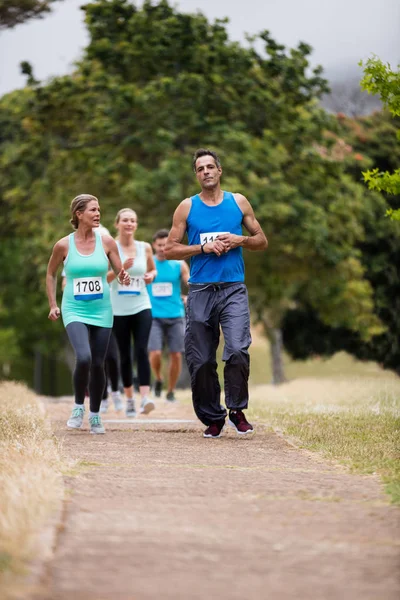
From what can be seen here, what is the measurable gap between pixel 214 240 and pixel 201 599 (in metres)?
5.24

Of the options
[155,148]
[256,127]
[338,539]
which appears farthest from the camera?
[256,127]

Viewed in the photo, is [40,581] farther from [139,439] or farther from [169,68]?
[169,68]

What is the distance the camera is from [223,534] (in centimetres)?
412

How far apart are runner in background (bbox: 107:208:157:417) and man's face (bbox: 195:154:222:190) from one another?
259cm

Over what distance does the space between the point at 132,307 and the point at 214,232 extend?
298 centimetres

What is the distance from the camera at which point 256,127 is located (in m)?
25.5

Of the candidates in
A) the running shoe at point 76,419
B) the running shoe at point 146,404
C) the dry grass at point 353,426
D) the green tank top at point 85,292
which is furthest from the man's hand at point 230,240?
the running shoe at point 146,404

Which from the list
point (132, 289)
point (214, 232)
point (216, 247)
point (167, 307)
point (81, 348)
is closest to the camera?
point (216, 247)

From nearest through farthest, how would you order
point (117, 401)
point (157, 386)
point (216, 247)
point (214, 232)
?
point (216, 247) < point (214, 232) < point (117, 401) < point (157, 386)

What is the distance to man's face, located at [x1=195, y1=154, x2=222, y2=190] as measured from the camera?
8430 mm

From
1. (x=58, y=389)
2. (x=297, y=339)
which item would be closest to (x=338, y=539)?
(x=297, y=339)

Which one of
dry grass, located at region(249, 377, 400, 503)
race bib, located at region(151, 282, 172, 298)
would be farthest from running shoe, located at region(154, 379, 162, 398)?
dry grass, located at region(249, 377, 400, 503)

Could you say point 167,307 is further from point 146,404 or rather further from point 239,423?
point 239,423

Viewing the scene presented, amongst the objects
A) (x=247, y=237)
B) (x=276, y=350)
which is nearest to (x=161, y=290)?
(x=247, y=237)
